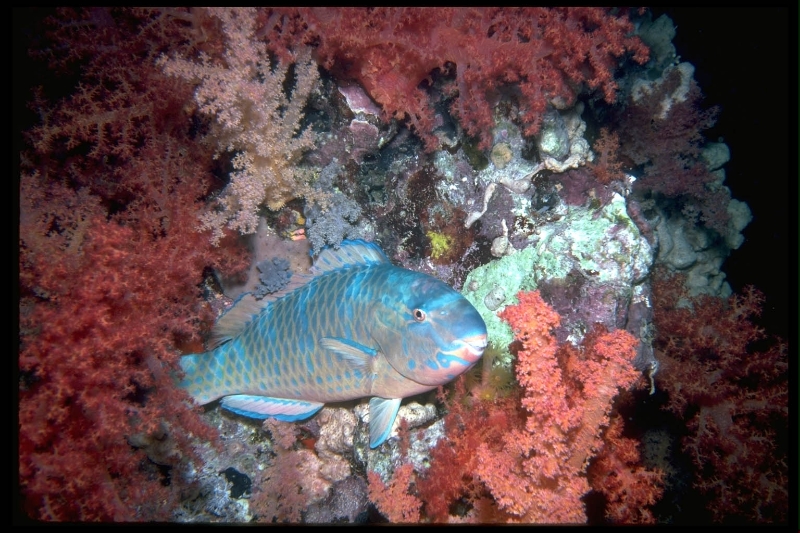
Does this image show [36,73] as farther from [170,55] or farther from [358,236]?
[358,236]

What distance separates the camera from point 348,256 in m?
3.27

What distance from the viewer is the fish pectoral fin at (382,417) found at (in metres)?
2.96

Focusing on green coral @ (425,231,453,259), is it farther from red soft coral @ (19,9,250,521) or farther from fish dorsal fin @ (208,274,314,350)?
red soft coral @ (19,9,250,521)

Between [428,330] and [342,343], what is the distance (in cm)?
73

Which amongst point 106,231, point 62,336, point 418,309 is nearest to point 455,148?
point 418,309

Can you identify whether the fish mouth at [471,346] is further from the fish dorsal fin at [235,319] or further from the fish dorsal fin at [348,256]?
Answer: the fish dorsal fin at [235,319]

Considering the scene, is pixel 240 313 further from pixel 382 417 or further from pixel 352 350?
pixel 382 417

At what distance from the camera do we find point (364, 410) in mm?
3436

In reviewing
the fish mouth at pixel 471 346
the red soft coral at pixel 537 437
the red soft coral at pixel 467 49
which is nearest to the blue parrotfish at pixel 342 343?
the fish mouth at pixel 471 346

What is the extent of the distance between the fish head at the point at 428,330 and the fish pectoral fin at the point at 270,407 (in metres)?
1.11

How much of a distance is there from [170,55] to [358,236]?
2.17 metres

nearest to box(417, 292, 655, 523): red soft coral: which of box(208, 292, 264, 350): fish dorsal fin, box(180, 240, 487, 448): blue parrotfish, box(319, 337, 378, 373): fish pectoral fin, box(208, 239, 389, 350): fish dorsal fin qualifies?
box(180, 240, 487, 448): blue parrotfish

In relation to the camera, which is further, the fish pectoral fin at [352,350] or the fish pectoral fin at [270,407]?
the fish pectoral fin at [270,407]

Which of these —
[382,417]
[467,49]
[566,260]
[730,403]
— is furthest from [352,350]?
[730,403]
